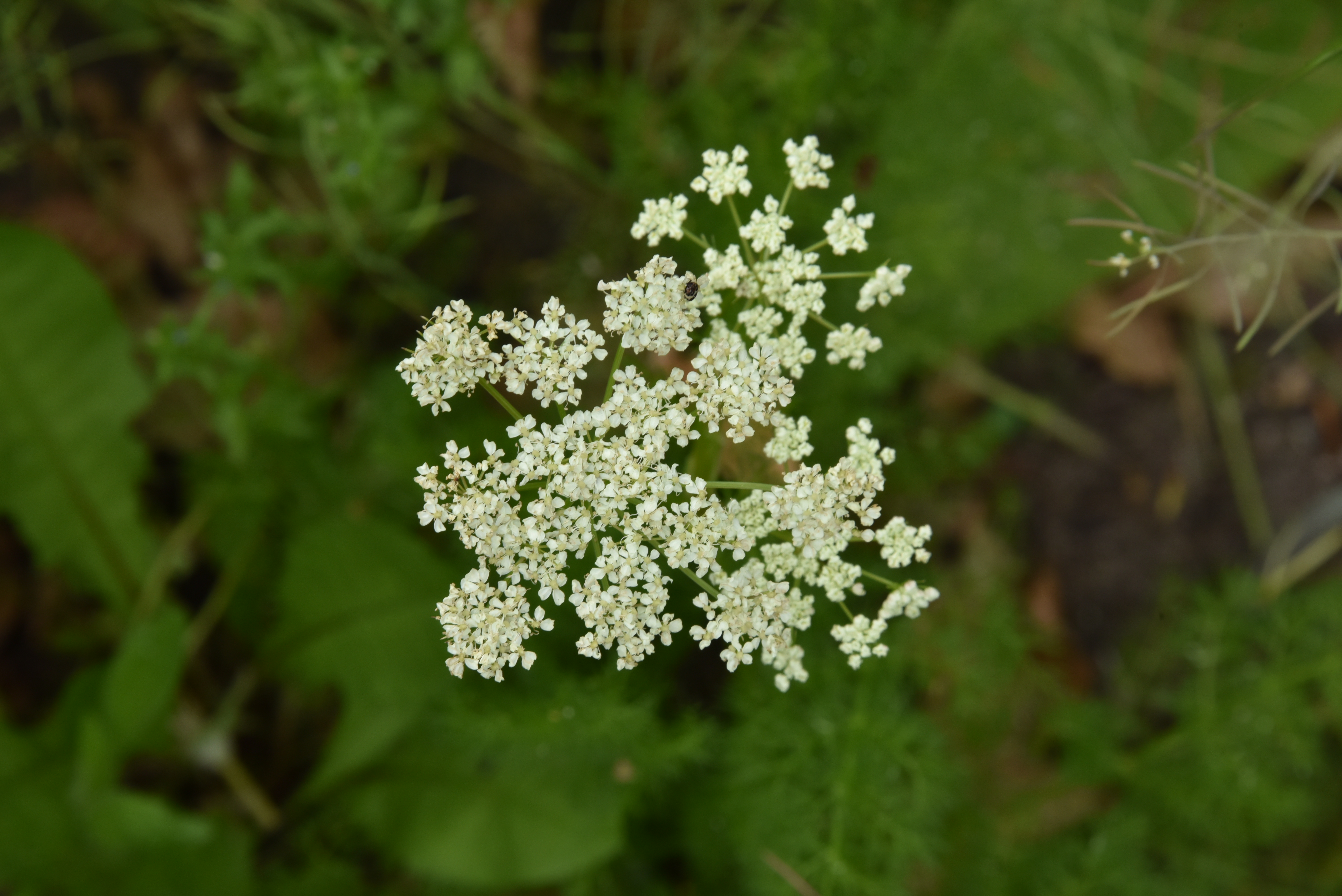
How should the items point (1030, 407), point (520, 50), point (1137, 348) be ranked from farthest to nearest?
point (1137, 348)
point (1030, 407)
point (520, 50)

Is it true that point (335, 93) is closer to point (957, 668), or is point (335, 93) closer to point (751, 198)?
point (751, 198)

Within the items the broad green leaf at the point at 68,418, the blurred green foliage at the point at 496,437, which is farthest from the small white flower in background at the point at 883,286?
the broad green leaf at the point at 68,418

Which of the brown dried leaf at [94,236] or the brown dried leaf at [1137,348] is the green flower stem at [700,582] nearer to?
the brown dried leaf at [1137,348]

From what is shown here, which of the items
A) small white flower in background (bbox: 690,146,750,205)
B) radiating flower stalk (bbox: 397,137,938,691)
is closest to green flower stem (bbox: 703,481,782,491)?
radiating flower stalk (bbox: 397,137,938,691)

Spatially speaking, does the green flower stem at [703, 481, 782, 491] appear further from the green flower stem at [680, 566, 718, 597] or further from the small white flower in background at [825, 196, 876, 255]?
the small white flower in background at [825, 196, 876, 255]

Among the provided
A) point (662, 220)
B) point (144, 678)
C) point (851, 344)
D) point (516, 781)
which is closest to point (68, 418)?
point (144, 678)

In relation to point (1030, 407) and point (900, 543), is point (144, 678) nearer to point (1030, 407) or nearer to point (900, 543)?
point (900, 543)
